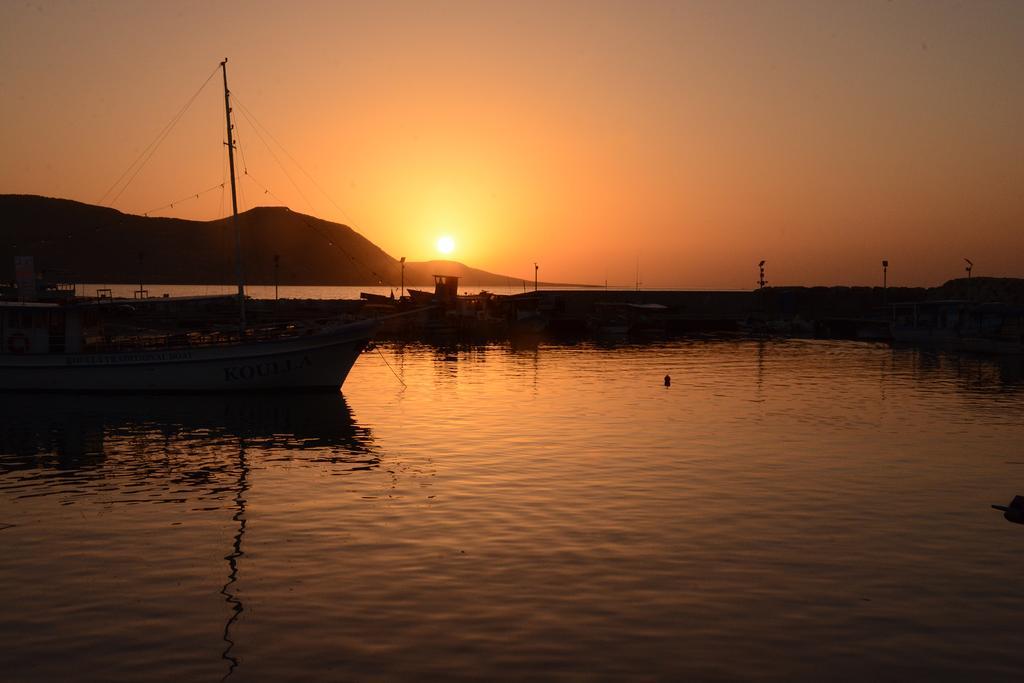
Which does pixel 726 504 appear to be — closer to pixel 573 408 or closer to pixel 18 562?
pixel 18 562

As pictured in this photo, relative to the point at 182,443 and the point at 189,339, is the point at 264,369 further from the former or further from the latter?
the point at 182,443

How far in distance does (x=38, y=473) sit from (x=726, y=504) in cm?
1990

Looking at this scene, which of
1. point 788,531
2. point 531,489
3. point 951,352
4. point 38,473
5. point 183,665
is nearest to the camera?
point 183,665

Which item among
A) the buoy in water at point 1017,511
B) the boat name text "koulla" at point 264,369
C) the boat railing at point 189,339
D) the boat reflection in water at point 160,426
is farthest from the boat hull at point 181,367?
the buoy in water at point 1017,511

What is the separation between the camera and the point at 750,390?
167 feet

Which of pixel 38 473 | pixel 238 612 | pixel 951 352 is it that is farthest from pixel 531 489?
pixel 951 352

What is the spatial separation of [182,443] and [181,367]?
14.6 m

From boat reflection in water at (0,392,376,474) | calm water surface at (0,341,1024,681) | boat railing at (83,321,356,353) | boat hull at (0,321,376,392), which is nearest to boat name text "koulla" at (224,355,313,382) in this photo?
boat hull at (0,321,376,392)

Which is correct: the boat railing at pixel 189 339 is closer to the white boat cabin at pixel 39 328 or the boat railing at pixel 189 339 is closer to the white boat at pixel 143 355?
the white boat at pixel 143 355

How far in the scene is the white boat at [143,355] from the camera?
45.5m

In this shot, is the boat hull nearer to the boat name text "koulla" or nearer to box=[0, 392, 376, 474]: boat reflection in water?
the boat name text "koulla"

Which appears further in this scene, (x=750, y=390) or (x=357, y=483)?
(x=750, y=390)

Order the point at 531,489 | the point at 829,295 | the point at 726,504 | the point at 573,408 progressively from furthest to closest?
the point at 829,295, the point at 573,408, the point at 531,489, the point at 726,504

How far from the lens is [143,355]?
4544 cm
